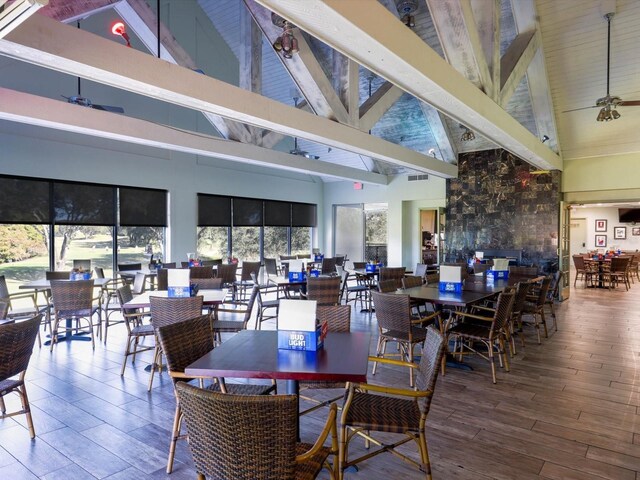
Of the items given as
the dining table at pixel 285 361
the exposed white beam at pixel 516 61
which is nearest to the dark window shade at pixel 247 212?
the exposed white beam at pixel 516 61

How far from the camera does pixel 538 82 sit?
22.6ft

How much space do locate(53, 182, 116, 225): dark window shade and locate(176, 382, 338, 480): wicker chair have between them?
707 cm

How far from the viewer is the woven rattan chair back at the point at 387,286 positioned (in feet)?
15.5

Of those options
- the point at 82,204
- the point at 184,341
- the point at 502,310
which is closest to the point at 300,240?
the point at 82,204

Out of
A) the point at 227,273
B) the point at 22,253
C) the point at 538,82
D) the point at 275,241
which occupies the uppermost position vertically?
the point at 538,82

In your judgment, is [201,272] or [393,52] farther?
[201,272]

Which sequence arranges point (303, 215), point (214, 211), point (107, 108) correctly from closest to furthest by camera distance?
1. point (107, 108)
2. point (214, 211)
3. point (303, 215)

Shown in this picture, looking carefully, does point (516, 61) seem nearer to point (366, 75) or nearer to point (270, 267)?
point (366, 75)

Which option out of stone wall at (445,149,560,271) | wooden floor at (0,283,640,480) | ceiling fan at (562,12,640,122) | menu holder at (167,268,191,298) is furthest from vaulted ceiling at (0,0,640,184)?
wooden floor at (0,283,640,480)

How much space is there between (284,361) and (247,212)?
8.59 meters

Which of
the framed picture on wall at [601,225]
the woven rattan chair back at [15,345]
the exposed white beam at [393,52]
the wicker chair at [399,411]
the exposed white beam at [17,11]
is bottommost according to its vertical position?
the wicker chair at [399,411]

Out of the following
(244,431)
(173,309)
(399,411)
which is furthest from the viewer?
(173,309)

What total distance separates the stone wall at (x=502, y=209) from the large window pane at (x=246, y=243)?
5009 millimetres

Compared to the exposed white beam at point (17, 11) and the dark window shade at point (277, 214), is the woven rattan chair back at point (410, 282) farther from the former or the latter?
the dark window shade at point (277, 214)
